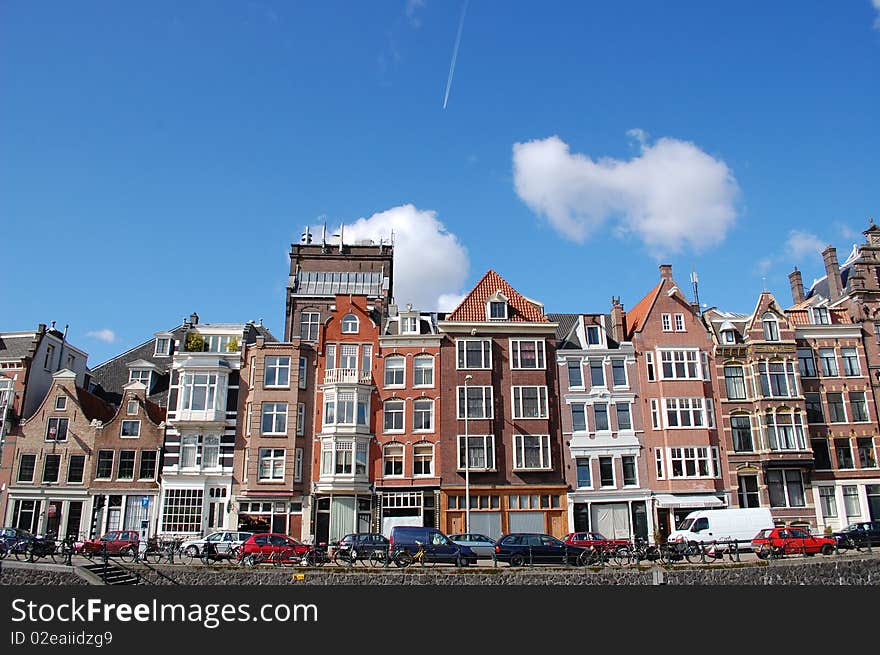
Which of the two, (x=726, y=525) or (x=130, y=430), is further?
(x=130, y=430)

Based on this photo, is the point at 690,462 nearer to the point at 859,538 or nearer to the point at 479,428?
the point at 859,538

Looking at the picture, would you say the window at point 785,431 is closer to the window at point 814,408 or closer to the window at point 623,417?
the window at point 814,408

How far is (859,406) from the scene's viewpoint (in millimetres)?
47969

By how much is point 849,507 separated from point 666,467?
1245 cm

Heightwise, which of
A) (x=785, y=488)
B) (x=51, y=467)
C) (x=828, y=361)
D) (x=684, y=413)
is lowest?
(x=785, y=488)

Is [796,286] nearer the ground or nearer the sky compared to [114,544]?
nearer the sky

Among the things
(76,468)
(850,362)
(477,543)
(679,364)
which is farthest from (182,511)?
(850,362)

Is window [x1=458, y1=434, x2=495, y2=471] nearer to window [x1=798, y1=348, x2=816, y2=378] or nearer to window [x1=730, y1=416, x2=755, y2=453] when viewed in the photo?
window [x1=730, y1=416, x2=755, y2=453]

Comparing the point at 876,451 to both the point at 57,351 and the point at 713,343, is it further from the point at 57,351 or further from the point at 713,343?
the point at 57,351

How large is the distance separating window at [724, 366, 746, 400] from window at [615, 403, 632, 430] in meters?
6.86

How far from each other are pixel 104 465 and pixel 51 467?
3773 mm

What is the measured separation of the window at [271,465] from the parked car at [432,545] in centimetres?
1314

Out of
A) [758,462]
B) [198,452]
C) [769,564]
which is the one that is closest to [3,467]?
[198,452]

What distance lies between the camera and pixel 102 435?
47.1 metres
